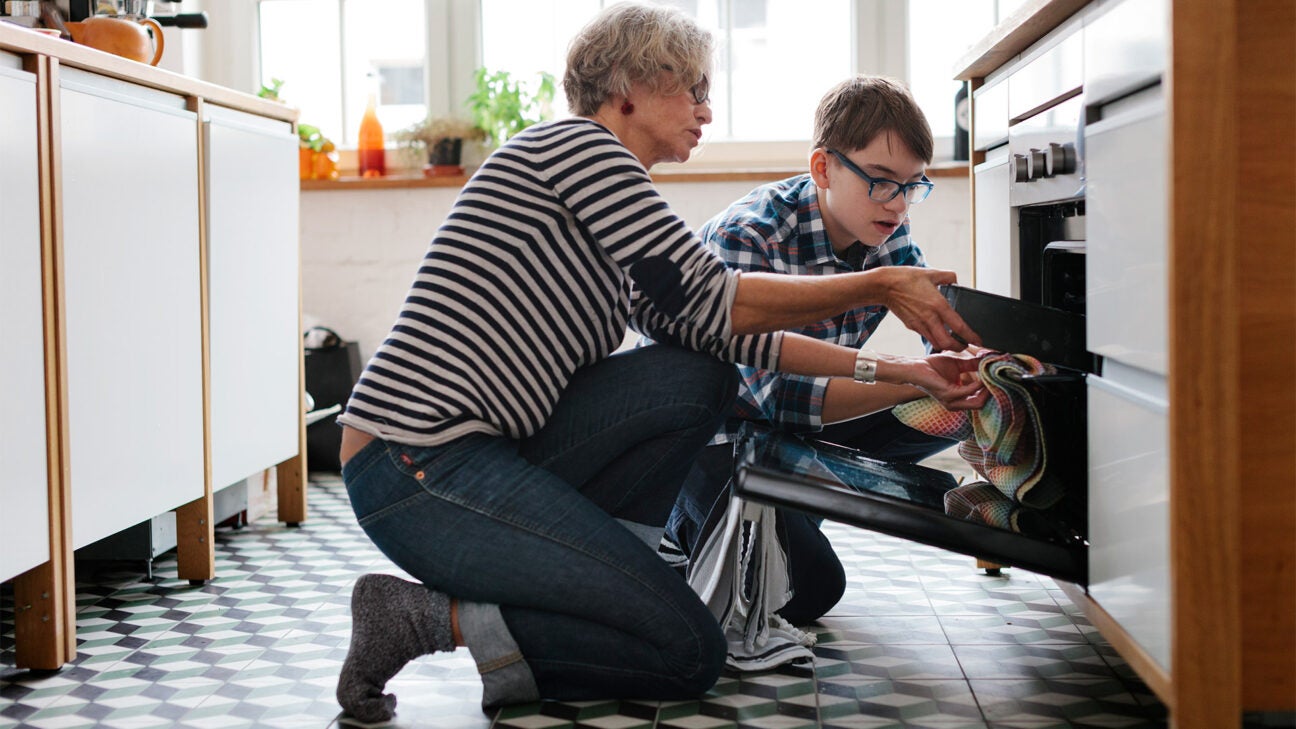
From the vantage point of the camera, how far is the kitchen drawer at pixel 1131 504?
3.87ft

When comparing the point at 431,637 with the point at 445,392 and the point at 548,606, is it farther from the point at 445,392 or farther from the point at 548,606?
the point at 445,392

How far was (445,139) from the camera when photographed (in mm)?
3791

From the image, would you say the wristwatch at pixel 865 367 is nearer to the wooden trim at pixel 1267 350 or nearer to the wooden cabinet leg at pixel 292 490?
the wooden trim at pixel 1267 350

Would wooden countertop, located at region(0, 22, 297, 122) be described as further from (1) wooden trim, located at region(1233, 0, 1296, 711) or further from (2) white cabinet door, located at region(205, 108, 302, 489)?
(1) wooden trim, located at region(1233, 0, 1296, 711)

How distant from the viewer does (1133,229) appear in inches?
47.9

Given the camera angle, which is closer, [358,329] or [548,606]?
[548,606]

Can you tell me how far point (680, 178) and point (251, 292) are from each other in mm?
1463

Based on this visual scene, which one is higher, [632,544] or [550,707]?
[632,544]

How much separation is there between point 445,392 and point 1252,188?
0.92 m

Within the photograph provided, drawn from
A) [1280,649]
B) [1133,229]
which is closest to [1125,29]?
[1133,229]

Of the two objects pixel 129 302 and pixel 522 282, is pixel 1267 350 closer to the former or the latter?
pixel 522 282

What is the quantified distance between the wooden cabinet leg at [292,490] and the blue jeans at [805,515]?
1135 millimetres

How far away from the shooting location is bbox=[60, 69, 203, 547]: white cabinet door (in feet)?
6.22

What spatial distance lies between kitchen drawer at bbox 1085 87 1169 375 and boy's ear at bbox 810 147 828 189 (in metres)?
0.58
